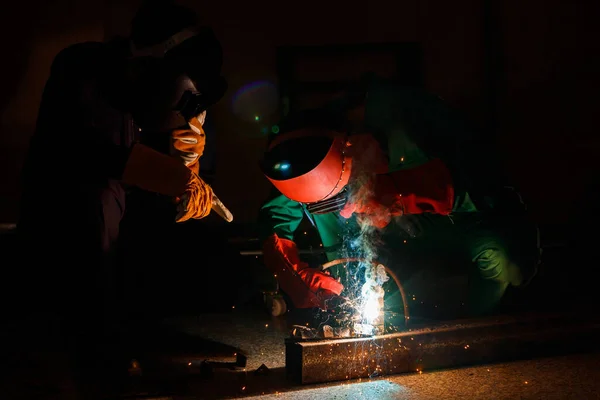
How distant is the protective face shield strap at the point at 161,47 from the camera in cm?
363

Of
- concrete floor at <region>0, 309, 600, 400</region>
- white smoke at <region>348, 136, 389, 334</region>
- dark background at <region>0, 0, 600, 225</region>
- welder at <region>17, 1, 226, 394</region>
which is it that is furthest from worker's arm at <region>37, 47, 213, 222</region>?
dark background at <region>0, 0, 600, 225</region>

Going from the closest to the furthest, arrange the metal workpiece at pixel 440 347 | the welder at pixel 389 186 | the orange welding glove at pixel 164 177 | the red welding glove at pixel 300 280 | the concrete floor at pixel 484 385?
the concrete floor at pixel 484 385, the metal workpiece at pixel 440 347, the orange welding glove at pixel 164 177, the welder at pixel 389 186, the red welding glove at pixel 300 280

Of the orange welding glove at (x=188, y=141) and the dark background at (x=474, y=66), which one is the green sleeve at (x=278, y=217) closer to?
the orange welding glove at (x=188, y=141)

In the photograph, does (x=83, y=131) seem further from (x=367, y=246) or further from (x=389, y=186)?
(x=367, y=246)

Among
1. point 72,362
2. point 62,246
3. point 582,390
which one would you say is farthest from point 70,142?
point 582,390

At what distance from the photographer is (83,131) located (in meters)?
3.67

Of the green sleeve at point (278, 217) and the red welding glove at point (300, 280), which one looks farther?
the green sleeve at point (278, 217)

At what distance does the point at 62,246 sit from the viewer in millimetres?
3713

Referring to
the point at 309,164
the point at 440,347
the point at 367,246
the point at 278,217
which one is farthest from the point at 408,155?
the point at 440,347

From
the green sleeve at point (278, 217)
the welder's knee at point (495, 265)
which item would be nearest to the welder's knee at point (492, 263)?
the welder's knee at point (495, 265)

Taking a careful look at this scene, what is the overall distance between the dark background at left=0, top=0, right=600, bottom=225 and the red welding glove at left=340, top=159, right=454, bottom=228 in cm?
286

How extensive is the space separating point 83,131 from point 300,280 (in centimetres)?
156

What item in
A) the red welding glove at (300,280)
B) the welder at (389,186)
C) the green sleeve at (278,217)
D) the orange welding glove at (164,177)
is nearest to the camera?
the orange welding glove at (164,177)

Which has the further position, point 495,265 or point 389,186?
point 495,265
